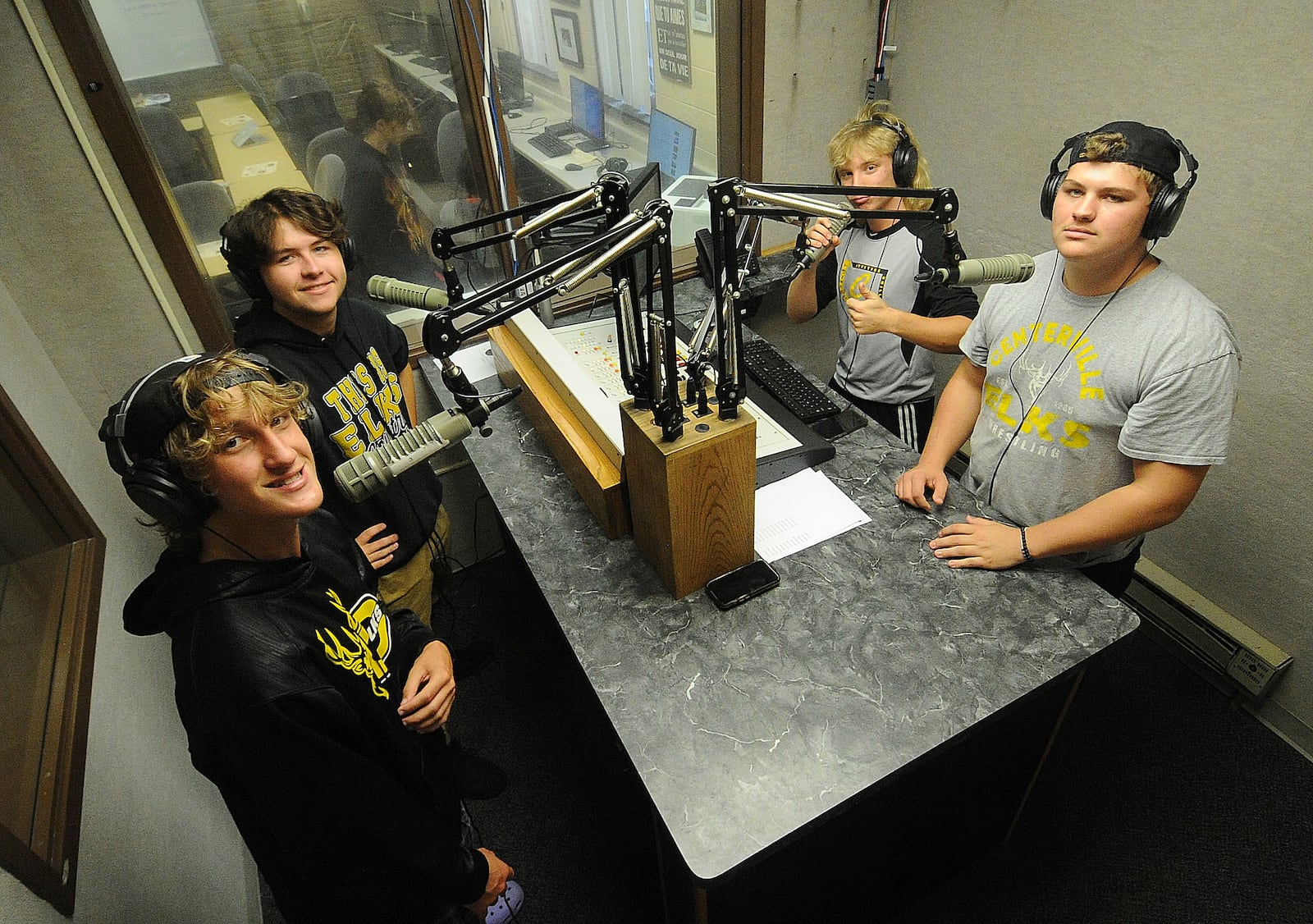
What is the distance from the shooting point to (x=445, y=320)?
35.0 inches

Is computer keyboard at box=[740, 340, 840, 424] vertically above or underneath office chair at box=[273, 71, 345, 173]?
underneath

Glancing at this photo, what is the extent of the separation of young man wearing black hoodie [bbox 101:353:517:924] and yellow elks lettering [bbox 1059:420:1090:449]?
1.33 metres

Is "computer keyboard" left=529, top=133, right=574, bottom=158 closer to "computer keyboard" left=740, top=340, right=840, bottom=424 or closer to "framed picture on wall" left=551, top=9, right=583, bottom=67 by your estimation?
"framed picture on wall" left=551, top=9, right=583, bottom=67

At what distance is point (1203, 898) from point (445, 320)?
2.10 meters

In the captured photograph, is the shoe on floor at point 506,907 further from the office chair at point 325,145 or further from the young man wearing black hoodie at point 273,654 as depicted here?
the office chair at point 325,145

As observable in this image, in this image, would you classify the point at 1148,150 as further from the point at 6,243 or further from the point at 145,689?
the point at 6,243

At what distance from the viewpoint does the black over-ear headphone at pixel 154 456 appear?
3.07ft

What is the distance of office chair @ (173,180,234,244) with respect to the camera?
192cm

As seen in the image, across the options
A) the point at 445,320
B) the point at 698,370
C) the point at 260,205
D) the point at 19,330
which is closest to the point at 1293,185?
the point at 698,370

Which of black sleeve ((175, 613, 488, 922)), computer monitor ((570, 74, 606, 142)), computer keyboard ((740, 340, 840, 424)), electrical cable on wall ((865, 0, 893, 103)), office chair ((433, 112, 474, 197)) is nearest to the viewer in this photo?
black sleeve ((175, 613, 488, 922))

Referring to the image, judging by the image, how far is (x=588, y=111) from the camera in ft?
8.74

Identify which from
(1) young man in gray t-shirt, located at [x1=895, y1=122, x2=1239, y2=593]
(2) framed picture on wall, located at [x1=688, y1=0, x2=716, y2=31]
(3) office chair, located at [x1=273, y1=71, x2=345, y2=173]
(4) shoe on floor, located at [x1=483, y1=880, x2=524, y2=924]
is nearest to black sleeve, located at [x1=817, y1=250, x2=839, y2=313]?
(1) young man in gray t-shirt, located at [x1=895, y1=122, x2=1239, y2=593]

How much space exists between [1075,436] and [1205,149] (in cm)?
98

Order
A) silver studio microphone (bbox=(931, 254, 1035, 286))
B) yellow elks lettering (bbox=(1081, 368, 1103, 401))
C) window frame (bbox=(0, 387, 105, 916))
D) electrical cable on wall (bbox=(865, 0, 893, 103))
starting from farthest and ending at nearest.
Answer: electrical cable on wall (bbox=(865, 0, 893, 103))
yellow elks lettering (bbox=(1081, 368, 1103, 401))
silver studio microphone (bbox=(931, 254, 1035, 286))
window frame (bbox=(0, 387, 105, 916))
